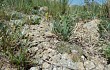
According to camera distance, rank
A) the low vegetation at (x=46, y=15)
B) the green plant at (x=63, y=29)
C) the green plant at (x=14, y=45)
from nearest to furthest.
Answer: the green plant at (x=14, y=45) < the low vegetation at (x=46, y=15) < the green plant at (x=63, y=29)

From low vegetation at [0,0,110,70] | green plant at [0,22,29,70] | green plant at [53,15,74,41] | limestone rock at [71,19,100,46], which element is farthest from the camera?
limestone rock at [71,19,100,46]

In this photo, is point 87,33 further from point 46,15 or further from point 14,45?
point 14,45

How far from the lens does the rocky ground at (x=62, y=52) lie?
13.4 ft

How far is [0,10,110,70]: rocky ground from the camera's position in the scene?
13.4ft

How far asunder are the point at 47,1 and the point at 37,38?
Answer: 2.39m

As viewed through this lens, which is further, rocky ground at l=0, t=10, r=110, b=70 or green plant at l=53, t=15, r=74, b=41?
green plant at l=53, t=15, r=74, b=41

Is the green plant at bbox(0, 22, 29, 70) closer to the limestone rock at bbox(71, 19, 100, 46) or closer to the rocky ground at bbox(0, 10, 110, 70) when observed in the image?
the rocky ground at bbox(0, 10, 110, 70)

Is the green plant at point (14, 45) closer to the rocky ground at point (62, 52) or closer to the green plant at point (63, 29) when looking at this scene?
the rocky ground at point (62, 52)

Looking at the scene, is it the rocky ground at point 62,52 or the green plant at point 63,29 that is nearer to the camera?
the rocky ground at point 62,52

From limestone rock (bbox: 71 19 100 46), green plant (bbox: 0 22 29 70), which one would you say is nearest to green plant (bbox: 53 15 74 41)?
limestone rock (bbox: 71 19 100 46)

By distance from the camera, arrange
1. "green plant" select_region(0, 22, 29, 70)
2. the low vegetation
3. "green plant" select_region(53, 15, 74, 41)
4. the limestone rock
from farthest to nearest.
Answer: the limestone rock → "green plant" select_region(53, 15, 74, 41) → the low vegetation → "green plant" select_region(0, 22, 29, 70)

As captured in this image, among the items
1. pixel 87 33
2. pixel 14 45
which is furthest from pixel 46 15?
pixel 14 45

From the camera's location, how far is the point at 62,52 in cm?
433

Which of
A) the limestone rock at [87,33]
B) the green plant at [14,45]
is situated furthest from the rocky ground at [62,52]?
the green plant at [14,45]
